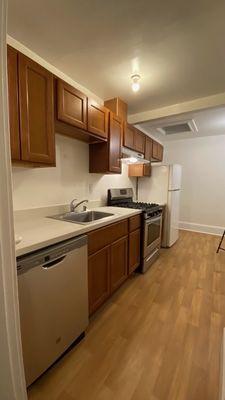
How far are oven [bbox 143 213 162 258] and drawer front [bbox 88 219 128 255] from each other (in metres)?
0.52

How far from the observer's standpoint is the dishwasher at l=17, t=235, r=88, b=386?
39.8 inches

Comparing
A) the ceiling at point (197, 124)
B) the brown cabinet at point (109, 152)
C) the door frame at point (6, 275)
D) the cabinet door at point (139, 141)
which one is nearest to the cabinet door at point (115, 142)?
the brown cabinet at point (109, 152)

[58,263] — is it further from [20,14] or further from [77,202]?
[20,14]

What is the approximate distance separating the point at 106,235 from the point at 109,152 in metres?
1.08

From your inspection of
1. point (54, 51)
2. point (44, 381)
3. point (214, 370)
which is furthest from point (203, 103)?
point (44, 381)

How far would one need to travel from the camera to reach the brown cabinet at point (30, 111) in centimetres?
121

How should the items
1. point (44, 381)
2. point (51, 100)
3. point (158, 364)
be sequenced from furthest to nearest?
1. point (51, 100)
2. point (158, 364)
3. point (44, 381)

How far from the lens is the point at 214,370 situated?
1235mm

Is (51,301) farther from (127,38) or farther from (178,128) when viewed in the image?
(178,128)

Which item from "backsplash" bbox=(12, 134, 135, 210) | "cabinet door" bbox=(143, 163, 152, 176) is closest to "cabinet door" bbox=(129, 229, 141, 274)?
"backsplash" bbox=(12, 134, 135, 210)

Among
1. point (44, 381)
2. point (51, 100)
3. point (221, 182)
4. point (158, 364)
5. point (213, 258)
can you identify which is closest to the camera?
point (44, 381)

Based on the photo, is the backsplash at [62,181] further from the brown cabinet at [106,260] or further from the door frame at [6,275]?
the door frame at [6,275]

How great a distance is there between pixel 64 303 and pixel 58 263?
311 mm

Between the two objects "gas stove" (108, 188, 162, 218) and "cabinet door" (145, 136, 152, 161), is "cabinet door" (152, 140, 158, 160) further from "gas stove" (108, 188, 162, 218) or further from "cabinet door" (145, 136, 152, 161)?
"gas stove" (108, 188, 162, 218)
